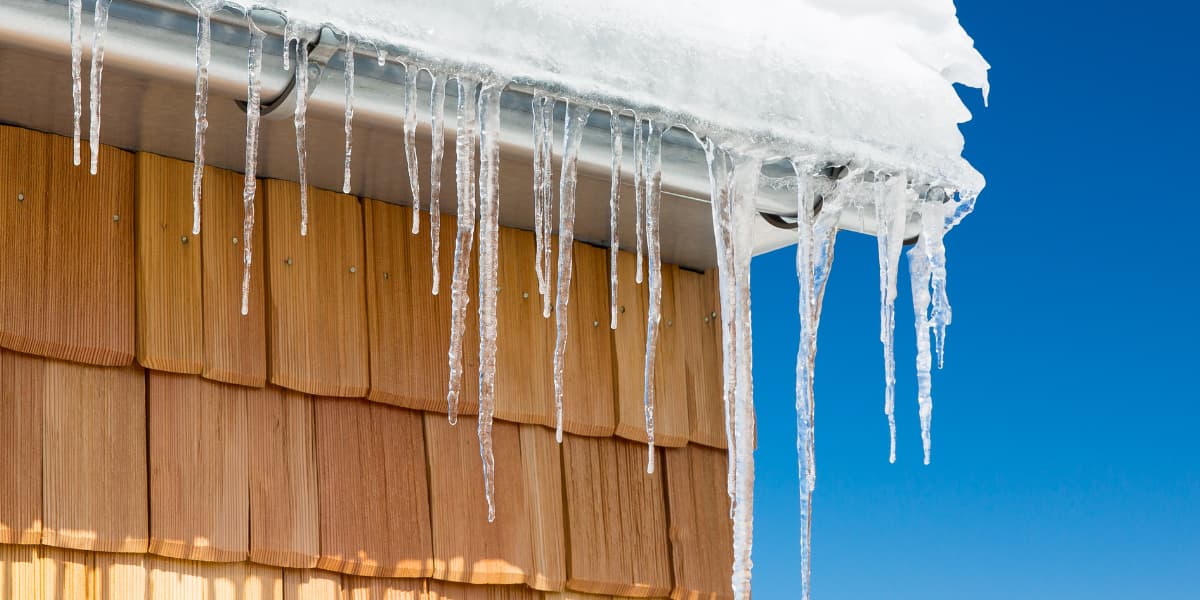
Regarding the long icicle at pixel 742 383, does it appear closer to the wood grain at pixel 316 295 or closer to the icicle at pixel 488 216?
the icicle at pixel 488 216

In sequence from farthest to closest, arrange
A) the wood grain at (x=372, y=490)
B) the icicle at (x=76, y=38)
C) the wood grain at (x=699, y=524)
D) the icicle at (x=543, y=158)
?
the wood grain at (x=699, y=524), the wood grain at (x=372, y=490), the icicle at (x=543, y=158), the icicle at (x=76, y=38)

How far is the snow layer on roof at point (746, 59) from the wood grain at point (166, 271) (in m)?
0.79

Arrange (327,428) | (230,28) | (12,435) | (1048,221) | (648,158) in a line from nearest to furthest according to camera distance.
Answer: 1. (230,28)
2. (12,435)
3. (648,158)
4. (327,428)
5. (1048,221)

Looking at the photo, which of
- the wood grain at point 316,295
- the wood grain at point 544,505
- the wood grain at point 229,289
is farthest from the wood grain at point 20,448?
the wood grain at point 544,505

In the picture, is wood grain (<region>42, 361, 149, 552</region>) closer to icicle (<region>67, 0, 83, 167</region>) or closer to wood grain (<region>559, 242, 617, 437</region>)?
icicle (<region>67, 0, 83, 167</region>)

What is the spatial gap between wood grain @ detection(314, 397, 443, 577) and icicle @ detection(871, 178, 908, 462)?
96 centimetres

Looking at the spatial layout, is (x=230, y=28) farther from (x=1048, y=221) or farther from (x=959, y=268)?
(x=959, y=268)

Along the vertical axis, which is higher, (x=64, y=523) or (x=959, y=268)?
(x=959, y=268)

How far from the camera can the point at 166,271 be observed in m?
2.59

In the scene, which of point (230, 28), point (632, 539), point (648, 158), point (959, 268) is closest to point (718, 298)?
point (632, 539)

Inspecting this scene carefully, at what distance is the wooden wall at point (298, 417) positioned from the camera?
7.89 feet

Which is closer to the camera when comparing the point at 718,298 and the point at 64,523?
the point at 64,523

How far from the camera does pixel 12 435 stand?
2340 millimetres

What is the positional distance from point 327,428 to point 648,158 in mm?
841
